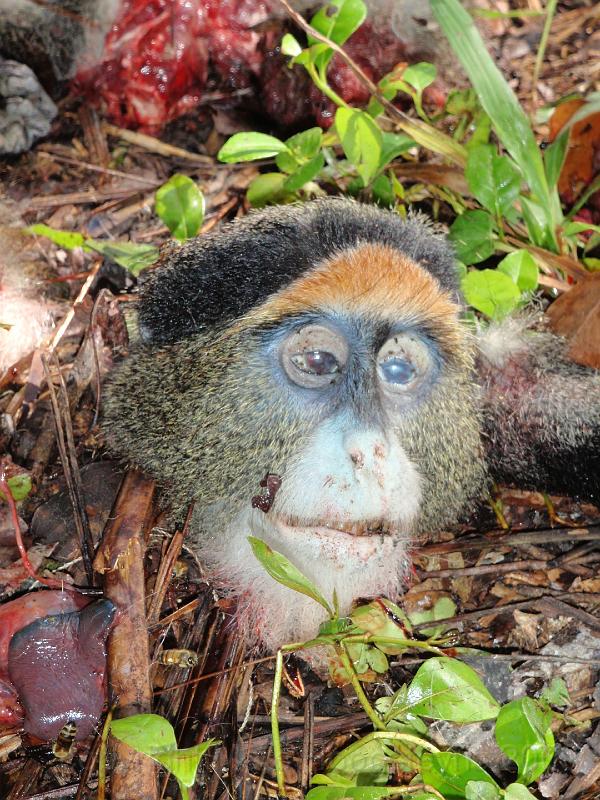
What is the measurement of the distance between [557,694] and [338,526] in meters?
0.99

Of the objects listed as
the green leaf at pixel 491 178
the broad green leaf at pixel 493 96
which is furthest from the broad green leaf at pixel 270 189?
the broad green leaf at pixel 493 96

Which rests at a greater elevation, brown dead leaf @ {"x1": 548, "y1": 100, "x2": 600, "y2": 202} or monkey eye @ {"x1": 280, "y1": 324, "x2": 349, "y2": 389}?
brown dead leaf @ {"x1": 548, "y1": 100, "x2": 600, "y2": 202}

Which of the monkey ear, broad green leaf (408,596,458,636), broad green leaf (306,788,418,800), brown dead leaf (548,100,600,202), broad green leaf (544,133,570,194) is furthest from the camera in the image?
brown dead leaf (548,100,600,202)

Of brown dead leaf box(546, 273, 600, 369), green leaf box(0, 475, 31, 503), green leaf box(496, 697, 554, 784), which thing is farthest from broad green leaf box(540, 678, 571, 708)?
green leaf box(0, 475, 31, 503)

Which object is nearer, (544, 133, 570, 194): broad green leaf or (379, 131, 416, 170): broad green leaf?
(379, 131, 416, 170): broad green leaf

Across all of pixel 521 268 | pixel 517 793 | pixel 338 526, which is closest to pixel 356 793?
pixel 517 793

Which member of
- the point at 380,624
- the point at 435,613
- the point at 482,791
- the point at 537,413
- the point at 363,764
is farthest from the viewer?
the point at 537,413

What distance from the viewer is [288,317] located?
234 centimetres

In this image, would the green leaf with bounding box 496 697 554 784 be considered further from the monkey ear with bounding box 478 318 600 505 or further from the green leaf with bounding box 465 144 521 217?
the green leaf with bounding box 465 144 521 217

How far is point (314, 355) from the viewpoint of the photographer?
7.64 ft

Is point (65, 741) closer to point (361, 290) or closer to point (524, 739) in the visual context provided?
point (524, 739)

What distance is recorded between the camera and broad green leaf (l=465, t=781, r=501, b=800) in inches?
83.9

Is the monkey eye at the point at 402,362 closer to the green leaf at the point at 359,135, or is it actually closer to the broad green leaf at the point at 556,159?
the green leaf at the point at 359,135

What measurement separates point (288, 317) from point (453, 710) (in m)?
1.17
